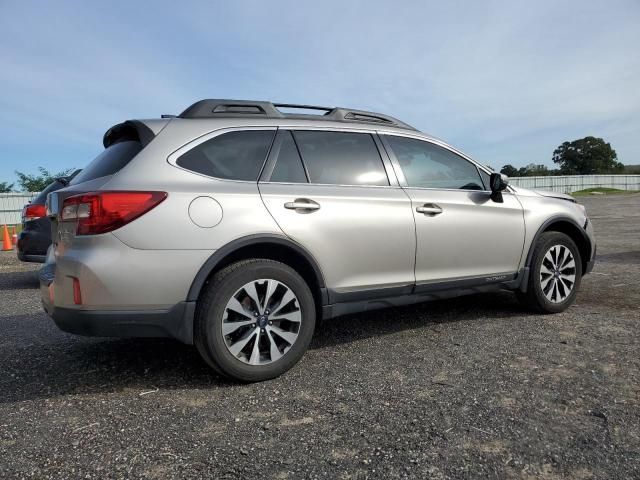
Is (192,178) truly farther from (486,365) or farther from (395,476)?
(486,365)

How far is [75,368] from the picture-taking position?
3.50 meters

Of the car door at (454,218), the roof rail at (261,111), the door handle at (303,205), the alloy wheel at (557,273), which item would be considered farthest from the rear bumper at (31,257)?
the alloy wheel at (557,273)

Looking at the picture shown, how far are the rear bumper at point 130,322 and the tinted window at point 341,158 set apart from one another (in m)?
1.26

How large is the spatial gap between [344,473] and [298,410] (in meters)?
0.67

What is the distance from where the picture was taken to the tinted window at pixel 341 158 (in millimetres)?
3562

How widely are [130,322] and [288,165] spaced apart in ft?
4.66

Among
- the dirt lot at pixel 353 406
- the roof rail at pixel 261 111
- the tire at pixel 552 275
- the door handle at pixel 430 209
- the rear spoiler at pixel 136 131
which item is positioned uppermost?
the roof rail at pixel 261 111

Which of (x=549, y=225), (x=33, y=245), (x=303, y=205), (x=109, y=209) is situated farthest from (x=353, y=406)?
(x=33, y=245)

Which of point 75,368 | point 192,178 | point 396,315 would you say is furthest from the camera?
point 396,315

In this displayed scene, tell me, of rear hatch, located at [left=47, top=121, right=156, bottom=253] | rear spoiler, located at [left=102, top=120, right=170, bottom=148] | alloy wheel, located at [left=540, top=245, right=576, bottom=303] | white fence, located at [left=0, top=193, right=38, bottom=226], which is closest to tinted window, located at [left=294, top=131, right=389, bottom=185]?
rear spoiler, located at [left=102, top=120, right=170, bottom=148]

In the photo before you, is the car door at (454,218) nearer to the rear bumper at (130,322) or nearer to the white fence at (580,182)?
the rear bumper at (130,322)

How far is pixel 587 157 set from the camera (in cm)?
8806

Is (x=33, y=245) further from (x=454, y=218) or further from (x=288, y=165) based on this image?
(x=454, y=218)

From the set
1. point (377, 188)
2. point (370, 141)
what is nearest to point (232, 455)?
point (377, 188)
